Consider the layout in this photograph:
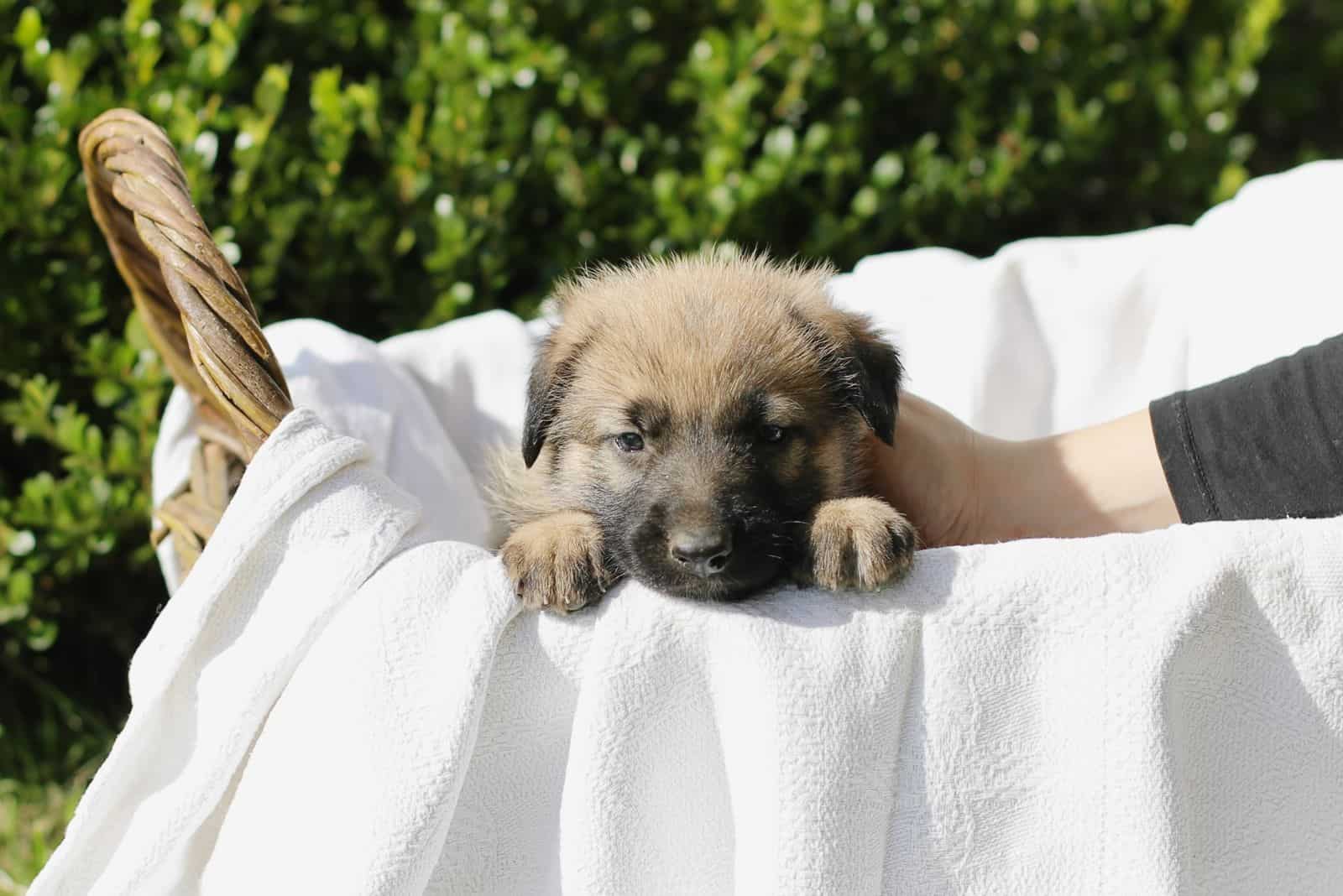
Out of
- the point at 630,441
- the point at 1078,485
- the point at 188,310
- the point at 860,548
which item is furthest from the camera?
the point at 1078,485

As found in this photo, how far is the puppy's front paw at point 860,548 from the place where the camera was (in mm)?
1687

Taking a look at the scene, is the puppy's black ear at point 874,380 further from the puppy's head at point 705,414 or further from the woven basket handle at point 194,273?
the woven basket handle at point 194,273

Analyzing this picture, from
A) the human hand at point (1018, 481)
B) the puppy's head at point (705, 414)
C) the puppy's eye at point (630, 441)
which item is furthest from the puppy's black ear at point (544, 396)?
the human hand at point (1018, 481)

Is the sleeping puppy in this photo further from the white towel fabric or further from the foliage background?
the foliage background

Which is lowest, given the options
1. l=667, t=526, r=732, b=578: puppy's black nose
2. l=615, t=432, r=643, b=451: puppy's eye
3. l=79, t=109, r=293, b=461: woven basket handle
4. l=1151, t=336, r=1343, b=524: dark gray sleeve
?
l=1151, t=336, r=1343, b=524: dark gray sleeve

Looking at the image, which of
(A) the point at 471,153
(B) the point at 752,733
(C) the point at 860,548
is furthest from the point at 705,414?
(A) the point at 471,153

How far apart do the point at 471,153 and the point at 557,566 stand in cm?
206

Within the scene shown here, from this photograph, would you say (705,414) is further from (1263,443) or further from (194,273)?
(1263,443)

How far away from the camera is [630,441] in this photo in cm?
212

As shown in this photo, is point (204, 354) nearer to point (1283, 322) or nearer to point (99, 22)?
point (99, 22)

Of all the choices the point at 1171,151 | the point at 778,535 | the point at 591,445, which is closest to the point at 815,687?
the point at 778,535

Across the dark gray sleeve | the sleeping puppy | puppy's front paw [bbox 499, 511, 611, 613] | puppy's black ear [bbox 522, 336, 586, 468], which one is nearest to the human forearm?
the dark gray sleeve

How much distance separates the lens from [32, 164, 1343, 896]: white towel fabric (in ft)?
4.98

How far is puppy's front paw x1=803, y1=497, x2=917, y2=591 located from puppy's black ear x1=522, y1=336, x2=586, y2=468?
0.58 metres
